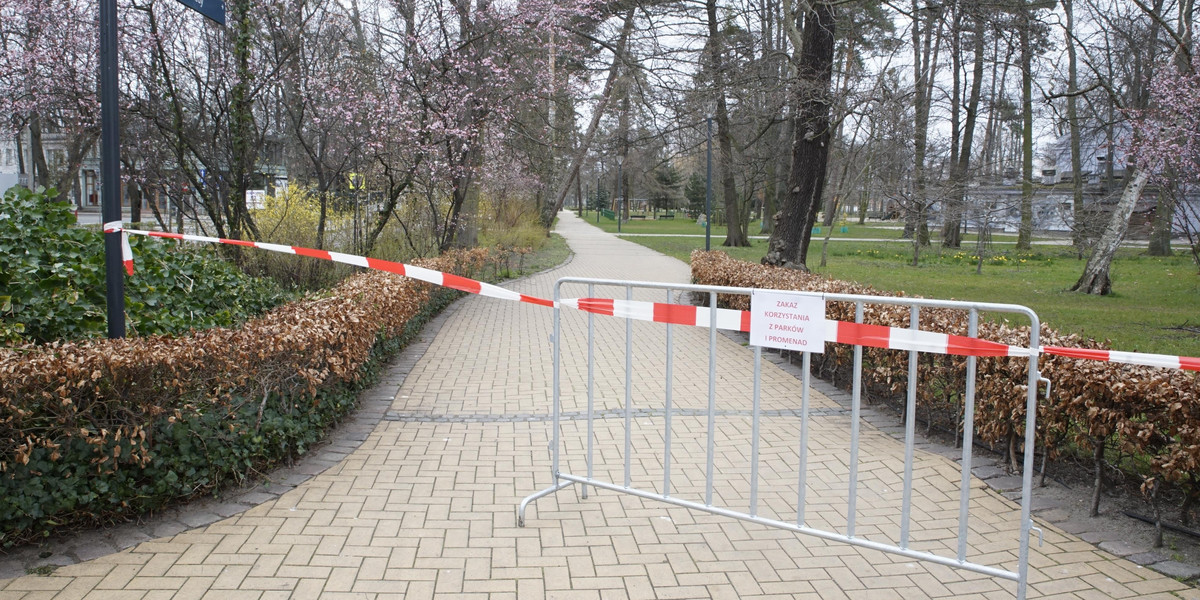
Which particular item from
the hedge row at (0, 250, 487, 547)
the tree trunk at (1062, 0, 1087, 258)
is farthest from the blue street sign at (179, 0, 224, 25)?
the tree trunk at (1062, 0, 1087, 258)

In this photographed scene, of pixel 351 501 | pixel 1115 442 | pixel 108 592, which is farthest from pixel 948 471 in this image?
pixel 108 592

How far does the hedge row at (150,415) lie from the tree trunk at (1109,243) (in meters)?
14.5

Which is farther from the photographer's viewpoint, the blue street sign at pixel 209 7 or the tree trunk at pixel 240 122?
the tree trunk at pixel 240 122

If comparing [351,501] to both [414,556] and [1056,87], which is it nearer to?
[414,556]

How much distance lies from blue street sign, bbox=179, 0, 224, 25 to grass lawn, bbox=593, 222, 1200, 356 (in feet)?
24.2

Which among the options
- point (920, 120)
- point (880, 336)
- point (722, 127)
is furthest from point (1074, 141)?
point (880, 336)

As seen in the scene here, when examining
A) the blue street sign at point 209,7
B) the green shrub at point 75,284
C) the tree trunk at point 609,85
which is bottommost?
the green shrub at point 75,284

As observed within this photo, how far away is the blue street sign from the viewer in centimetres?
457

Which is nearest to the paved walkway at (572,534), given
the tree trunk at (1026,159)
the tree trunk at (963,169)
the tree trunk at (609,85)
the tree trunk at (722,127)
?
the tree trunk at (722,127)

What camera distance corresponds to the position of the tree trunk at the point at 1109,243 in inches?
555

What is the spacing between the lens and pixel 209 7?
4.74 m

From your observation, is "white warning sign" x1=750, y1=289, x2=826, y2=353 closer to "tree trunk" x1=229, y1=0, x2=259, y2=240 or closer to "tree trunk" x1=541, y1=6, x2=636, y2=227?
"tree trunk" x1=229, y1=0, x2=259, y2=240

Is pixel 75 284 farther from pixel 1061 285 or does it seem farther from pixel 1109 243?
pixel 1061 285

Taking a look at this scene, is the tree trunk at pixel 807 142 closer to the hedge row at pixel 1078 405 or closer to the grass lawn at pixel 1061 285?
the grass lawn at pixel 1061 285
